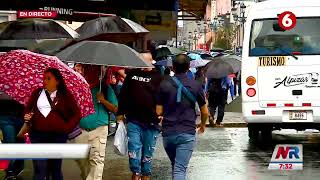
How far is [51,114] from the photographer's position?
6.79 metres

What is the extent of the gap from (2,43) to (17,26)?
1.25 feet

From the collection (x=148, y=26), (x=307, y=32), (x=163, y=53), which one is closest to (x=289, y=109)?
(x=307, y=32)

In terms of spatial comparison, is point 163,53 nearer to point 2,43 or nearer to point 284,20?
point 284,20

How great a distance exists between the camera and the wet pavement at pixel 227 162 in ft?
32.3

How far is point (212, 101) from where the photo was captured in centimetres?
1867

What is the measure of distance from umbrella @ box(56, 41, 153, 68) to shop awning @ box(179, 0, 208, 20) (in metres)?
13.9

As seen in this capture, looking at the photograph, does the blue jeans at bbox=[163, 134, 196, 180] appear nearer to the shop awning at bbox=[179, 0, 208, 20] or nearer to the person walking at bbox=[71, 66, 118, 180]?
the person walking at bbox=[71, 66, 118, 180]

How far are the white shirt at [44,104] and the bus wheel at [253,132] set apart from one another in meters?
8.10

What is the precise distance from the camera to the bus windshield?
13.1 metres

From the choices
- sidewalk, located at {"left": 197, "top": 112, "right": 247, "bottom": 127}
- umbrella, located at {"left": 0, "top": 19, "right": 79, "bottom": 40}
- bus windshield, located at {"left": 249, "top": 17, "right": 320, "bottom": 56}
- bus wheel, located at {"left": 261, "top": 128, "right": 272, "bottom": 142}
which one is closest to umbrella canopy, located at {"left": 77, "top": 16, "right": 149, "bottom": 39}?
umbrella, located at {"left": 0, "top": 19, "right": 79, "bottom": 40}

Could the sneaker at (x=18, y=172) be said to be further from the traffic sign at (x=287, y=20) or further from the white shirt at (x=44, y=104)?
the traffic sign at (x=287, y=20)

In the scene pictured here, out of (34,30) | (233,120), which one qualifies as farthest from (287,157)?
(233,120)

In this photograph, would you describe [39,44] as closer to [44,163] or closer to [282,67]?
[282,67]

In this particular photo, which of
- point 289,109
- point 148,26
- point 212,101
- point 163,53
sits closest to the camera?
point 289,109
